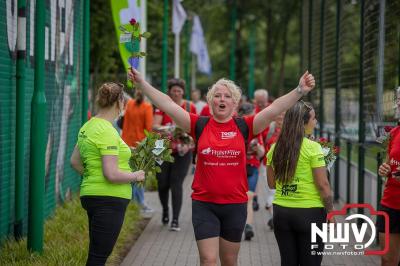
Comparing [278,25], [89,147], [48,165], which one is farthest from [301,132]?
[278,25]

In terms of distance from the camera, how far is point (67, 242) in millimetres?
8719

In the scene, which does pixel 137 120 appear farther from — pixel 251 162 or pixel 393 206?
pixel 393 206

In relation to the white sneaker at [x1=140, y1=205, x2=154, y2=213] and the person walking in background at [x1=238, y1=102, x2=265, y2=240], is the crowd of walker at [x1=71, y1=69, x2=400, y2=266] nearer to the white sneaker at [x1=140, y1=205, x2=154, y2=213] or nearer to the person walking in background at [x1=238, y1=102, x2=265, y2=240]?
the person walking in background at [x1=238, y1=102, x2=265, y2=240]

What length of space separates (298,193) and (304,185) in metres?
0.07

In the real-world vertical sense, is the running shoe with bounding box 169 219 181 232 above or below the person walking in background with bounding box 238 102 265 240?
below

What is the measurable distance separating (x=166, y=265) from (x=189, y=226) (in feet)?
9.05

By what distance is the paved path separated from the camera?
884 cm

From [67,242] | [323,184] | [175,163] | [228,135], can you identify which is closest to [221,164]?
[228,135]

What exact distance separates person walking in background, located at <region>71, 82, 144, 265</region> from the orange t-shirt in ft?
18.4

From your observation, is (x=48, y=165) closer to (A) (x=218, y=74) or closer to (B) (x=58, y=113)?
(B) (x=58, y=113)

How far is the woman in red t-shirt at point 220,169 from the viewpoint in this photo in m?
6.07

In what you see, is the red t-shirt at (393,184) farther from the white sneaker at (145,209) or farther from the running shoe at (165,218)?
the white sneaker at (145,209)

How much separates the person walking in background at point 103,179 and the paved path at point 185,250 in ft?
9.01

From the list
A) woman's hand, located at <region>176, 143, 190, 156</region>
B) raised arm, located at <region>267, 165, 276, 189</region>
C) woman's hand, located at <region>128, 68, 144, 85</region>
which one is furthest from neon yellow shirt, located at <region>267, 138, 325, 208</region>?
woman's hand, located at <region>176, 143, 190, 156</region>
